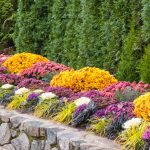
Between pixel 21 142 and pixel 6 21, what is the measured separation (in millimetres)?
10599

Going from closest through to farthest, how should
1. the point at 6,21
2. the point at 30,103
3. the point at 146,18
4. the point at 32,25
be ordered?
the point at 30,103
the point at 146,18
the point at 32,25
the point at 6,21

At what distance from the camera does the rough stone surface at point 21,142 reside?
6.43 meters

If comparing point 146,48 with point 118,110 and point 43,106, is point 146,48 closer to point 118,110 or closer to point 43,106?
point 43,106

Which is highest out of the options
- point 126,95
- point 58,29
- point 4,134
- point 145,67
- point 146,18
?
point 146,18

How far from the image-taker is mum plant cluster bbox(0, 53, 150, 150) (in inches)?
218

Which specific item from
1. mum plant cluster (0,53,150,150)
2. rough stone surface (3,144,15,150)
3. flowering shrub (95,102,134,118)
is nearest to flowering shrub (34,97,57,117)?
mum plant cluster (0,53,150,150)

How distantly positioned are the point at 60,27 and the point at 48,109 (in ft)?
21.5

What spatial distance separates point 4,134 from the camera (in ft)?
22.8

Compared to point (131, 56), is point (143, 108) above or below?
below

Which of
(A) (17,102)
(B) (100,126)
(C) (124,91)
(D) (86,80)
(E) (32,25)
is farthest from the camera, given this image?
(E) (32,25)

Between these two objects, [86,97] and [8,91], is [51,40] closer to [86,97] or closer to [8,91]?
[8,91]

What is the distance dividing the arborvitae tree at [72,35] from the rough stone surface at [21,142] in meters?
5.57

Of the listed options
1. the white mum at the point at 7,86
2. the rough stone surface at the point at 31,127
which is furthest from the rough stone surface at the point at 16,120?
the white mum at the point at 7,86

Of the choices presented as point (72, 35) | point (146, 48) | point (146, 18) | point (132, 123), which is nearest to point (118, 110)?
point (132, 123)
